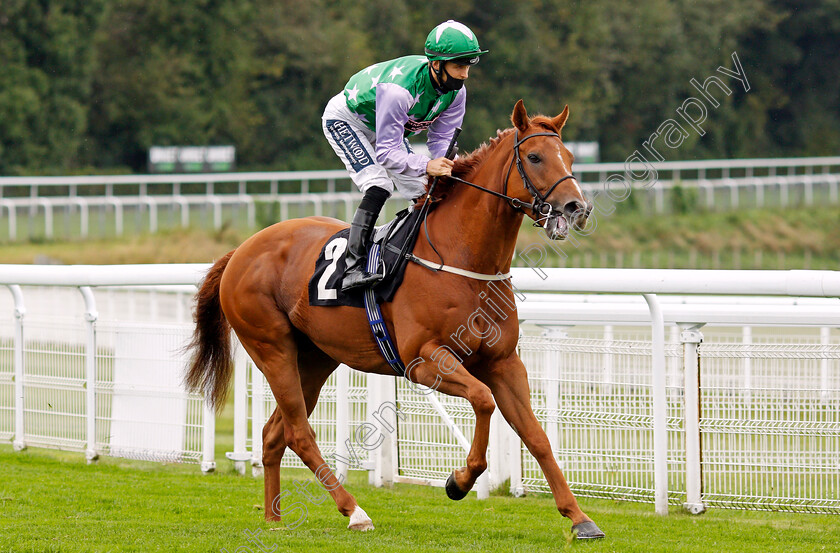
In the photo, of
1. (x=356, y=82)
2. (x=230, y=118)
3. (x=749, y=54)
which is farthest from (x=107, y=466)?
(x=749, y=54)

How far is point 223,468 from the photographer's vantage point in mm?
7438

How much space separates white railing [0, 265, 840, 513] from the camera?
553cm

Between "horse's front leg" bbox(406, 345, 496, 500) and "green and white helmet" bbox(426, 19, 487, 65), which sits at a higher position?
"green and white helmet" bbox(426, 19, 487, 65)

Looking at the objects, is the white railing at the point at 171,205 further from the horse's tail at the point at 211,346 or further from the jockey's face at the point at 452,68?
the jockey's face at the point at 452,68

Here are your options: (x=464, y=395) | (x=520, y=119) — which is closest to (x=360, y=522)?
(x=464, y=395)

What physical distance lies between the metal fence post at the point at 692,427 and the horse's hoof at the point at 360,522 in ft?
5.27

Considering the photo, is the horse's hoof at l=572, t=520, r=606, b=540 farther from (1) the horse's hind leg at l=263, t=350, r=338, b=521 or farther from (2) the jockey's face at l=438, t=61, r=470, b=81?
(2) the jockey's face at l=438, t=61, r=470, b=81

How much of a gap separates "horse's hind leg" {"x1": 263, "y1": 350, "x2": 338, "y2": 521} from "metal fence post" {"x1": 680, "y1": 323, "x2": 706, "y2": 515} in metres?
1.81

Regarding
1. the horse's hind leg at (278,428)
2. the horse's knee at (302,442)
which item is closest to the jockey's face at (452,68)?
the horse's hind leg at (278,428)

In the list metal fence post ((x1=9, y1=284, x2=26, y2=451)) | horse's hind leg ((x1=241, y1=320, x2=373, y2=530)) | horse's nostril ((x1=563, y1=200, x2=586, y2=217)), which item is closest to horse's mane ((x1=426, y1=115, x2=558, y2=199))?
horse's nostril ((x1=563, y1=200, x2=586, y2=217))

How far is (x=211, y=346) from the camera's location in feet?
20.6

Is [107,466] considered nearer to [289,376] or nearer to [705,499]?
[289,376]

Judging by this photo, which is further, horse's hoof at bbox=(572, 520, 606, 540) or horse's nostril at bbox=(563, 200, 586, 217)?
horse's hoof at bbox=(572, 520, 606, 540)

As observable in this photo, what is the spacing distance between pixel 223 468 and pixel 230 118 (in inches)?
1128
